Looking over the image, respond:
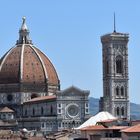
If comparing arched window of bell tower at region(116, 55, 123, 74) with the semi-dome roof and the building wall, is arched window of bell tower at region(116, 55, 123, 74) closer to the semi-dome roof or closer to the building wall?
the building wall

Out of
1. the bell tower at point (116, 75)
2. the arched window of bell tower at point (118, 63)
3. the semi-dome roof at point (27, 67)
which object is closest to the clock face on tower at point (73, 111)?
the bell tower at point (116, 75)

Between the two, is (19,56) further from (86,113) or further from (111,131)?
(111,131)

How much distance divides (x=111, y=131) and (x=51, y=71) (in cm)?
9357

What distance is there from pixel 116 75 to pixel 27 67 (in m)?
16.5

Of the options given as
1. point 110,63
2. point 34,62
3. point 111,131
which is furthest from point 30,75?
point 111,131

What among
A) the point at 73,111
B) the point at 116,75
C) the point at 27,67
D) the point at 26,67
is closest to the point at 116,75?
the point at 116,75

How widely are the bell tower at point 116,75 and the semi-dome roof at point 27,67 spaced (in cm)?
1115

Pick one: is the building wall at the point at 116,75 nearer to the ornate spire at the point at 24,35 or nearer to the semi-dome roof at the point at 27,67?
the semi-dome roof at the point at 27,67

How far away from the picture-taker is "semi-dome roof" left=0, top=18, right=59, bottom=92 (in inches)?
5379

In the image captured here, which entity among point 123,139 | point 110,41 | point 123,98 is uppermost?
point 110,41

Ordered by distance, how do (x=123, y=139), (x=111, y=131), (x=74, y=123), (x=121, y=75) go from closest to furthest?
(x=123, y=139) < (x=111, y=131) < (x=74, y=123) < (x=121, y=75)

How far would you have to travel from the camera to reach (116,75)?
130750mm

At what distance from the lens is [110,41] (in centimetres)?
13062

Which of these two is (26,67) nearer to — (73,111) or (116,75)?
(116,75)
